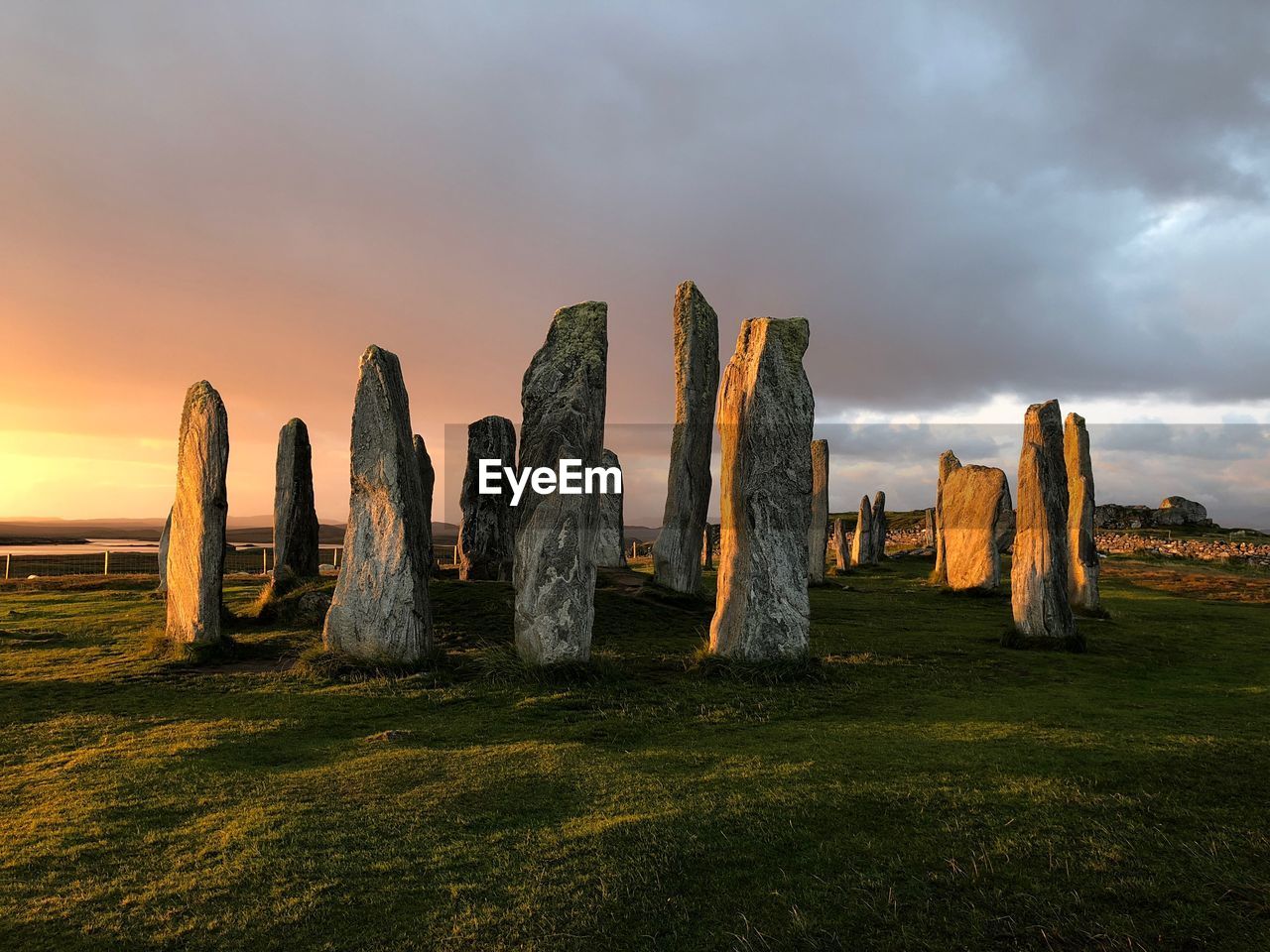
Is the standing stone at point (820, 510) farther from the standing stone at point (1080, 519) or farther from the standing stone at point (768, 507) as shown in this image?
the standing stone at point (768, 507)

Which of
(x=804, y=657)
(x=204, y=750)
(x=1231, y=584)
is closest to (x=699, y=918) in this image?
(x=204, y=750)

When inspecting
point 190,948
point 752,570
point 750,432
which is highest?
point 750,432

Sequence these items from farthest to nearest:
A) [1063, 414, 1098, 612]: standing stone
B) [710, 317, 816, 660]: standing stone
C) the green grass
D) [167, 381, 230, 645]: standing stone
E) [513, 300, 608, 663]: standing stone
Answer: [1063, 414, 1098, 612]: standing stone
[167, 381, 230, 645]: standing stone
[710, 317, 816, 660]: standing stone
[513, 300, 608, 663]: standing stone
the green grass

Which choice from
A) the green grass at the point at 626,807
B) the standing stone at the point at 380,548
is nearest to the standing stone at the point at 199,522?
the green grass at the point at 626,807

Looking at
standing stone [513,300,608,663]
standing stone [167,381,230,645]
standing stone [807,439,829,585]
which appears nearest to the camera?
standing stone [513,300,608,663]

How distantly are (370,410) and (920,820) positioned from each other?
834 centimetres

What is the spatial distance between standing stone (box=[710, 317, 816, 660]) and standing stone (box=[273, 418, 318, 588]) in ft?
36.0

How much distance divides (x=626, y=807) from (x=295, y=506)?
570 inches

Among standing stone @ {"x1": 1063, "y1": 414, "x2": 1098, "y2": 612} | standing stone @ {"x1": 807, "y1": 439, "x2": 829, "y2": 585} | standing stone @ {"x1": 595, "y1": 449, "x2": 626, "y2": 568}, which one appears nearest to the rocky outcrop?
standing stone @ {"x1": 595, "y1": 449, "x2": 626, "y2": 568}

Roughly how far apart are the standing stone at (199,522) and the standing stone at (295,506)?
5.12m

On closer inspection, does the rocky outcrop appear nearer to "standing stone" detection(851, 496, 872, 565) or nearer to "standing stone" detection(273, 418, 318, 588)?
"standing stone" detection(273, 418, 318, 588)

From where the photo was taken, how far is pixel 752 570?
10.2 m

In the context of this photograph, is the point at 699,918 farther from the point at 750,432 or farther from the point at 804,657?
the point at 750,432

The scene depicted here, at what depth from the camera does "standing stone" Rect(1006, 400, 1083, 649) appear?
43.0ft
